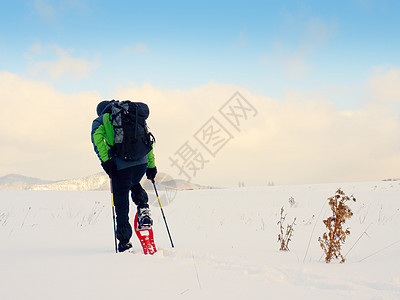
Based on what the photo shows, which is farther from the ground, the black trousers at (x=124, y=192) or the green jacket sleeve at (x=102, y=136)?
the green jacket sleeve at (x=102, y=136)

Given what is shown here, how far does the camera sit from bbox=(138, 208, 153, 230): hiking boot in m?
4.39

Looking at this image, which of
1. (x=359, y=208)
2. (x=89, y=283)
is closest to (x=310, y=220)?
(x=359, y=208)

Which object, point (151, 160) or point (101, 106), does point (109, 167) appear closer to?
point (151, 160)

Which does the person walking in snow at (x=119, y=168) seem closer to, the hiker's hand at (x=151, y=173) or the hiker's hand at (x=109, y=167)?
the hiker's hand at (x=109, y=167)

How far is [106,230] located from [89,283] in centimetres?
531

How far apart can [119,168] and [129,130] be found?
0.49 m

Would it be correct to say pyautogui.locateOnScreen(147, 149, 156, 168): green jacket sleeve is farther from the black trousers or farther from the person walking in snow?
the black trousers

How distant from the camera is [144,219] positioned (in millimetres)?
4422

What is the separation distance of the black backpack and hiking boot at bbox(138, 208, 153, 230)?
2.37 ft

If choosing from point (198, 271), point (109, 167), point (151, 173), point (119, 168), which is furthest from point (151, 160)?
point (198, 271)

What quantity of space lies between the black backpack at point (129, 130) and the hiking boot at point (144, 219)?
721mm

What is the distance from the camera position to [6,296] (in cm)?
219

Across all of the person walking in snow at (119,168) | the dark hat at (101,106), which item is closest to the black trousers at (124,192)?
the person walking in snow at (119,168)

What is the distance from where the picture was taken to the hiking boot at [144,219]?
173 inches
